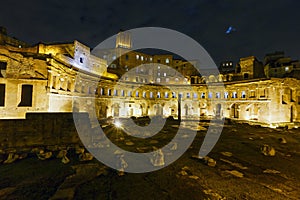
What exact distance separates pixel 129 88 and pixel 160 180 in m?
30.7

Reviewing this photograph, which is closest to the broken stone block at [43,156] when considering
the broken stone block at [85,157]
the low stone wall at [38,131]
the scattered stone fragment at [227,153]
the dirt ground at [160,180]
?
the dirt ground at [160,180]

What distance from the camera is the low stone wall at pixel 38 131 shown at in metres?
9.16

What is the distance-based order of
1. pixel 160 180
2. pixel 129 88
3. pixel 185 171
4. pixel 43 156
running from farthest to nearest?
1. pixel 129 88
2. pixel 43 156
3. pixel 185 171
4. pixel 160 180

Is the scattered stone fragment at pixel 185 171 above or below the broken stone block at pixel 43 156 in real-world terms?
below

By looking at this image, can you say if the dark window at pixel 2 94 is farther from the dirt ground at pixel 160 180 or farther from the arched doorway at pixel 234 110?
the arched doorway at pixel 234 110

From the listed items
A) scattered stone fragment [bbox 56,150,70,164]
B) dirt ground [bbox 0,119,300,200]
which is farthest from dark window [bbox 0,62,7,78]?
scattered stone fragment [bbox 56,150,70,164]

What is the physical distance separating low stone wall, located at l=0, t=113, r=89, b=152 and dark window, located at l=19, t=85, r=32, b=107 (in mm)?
8781

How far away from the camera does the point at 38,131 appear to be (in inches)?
386

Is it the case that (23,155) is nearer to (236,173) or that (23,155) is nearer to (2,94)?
(2,94)

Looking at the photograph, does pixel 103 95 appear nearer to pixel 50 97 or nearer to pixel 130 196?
pixel 50 97

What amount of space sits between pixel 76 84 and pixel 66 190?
74.0 feet

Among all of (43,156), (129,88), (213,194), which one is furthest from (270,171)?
(129,88)

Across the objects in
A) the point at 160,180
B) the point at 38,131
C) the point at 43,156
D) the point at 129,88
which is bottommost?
the point at 160,180

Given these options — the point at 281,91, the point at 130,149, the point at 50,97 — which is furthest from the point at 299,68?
the point at 50,97
